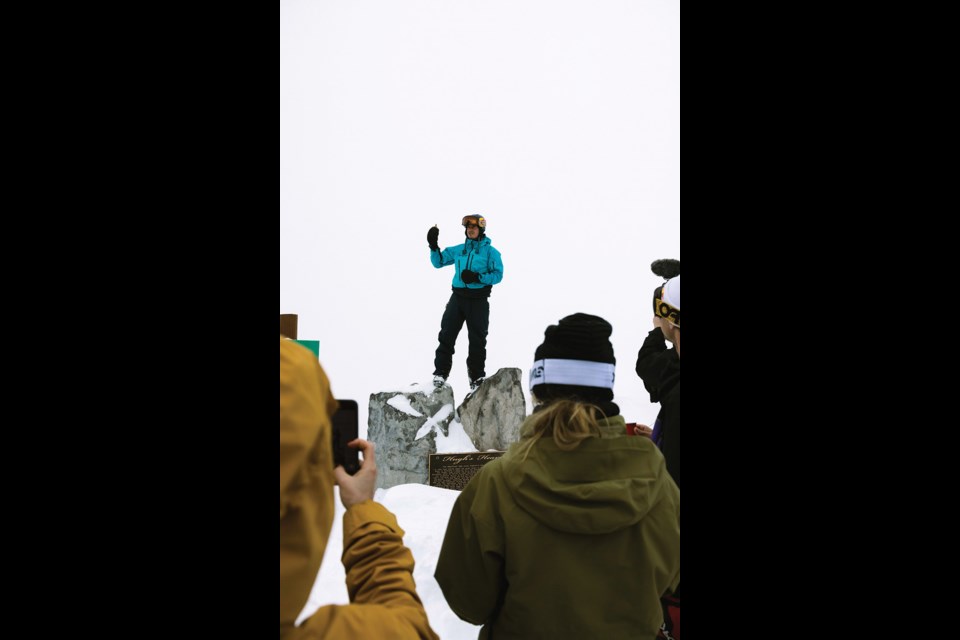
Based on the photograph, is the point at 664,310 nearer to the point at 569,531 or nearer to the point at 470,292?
the point at 569,531

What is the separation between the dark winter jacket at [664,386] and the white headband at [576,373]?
569mm

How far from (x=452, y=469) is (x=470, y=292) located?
2723mm

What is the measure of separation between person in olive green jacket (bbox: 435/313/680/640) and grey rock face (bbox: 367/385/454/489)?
14.3 ft

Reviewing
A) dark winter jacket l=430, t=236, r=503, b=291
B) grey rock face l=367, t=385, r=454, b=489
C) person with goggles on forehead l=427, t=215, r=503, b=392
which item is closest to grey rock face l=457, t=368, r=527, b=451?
grey rock face l=367, t=385, r=454, b=489

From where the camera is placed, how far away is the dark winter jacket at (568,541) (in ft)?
5.31

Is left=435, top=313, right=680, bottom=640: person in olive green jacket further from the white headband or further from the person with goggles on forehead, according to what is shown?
the person with goggles on forehead

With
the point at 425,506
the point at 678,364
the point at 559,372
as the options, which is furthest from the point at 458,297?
the point at 559,372

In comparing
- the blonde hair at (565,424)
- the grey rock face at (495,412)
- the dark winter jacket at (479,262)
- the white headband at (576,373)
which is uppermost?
the dark winter jacket at (479,262)

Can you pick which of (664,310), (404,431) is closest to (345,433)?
(664,310)

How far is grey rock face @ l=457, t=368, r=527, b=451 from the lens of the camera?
6445 millimetres

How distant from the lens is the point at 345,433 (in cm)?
127

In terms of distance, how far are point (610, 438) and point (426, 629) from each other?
30.6 inches

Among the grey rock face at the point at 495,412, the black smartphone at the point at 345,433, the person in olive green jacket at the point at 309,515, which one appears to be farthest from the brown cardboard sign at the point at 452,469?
the person in olive green jacket at the point at 309,515

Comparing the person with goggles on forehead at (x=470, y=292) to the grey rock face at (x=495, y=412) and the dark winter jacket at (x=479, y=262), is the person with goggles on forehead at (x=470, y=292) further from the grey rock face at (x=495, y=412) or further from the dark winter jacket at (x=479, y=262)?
the grey rock face at (x=495, y=412)
